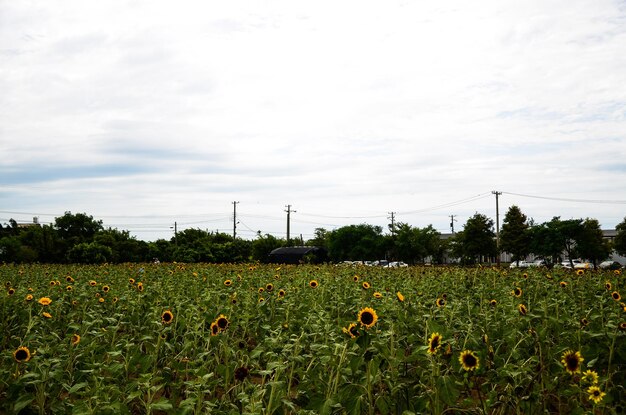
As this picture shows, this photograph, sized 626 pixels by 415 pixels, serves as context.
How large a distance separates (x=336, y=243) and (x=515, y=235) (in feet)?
70.5

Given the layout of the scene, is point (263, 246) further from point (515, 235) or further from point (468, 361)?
point (468, 361)

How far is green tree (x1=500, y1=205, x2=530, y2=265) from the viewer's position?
5734cm

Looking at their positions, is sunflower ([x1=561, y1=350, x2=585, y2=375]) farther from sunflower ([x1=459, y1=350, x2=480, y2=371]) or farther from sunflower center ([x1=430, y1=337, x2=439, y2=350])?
sunflower center ([x1=430, y1=337, x2=439, y2=350])

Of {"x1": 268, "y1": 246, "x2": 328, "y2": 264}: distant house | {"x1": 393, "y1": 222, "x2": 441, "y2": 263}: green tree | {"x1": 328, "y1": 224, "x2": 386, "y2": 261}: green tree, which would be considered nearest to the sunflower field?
{"x1": 268, "y1": 246, "x2": 328, "y2": 264}: distant house

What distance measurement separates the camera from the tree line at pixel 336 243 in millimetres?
41469

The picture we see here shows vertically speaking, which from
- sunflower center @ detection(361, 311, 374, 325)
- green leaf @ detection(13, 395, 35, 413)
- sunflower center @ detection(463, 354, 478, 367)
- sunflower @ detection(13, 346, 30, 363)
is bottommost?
green leaf @ detection(13, 395, 35, 413)

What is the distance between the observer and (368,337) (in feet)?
12.0

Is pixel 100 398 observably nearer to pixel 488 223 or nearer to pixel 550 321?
pixel 550 321

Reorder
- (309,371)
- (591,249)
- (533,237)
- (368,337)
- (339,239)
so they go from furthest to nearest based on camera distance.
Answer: (339,239), (533,237), (591,249), (309,371), (368,337)

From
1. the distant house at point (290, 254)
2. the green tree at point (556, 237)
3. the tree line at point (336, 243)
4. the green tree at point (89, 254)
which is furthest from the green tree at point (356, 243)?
the green tree at point (89, 254)

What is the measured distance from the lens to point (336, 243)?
69250 mm

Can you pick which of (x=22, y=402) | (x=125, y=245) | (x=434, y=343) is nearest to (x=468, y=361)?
(x=434, y=343)

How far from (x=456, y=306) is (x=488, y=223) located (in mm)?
54003

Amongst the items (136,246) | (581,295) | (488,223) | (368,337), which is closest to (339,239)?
(488,223)
